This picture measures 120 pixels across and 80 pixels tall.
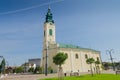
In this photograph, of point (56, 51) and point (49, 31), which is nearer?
point (56, 51)

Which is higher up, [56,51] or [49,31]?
[49,31]

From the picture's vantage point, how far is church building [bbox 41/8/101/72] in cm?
7005

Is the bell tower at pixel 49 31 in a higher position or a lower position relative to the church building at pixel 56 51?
higher

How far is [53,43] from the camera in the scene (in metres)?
73.6

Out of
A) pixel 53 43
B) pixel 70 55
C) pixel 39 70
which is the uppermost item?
pixel 53 43

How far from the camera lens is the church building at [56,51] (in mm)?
70050

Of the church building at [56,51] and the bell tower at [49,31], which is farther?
the bell tower at [49,31]

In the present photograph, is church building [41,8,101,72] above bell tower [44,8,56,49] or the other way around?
the other way around

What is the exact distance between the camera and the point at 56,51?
6875 centimetres

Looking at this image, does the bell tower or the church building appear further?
the bell tower

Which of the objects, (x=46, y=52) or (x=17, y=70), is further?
(x=17, y=70)

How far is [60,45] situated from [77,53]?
8.86 meters

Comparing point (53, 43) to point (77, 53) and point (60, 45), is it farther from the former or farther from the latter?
point (77, 53)

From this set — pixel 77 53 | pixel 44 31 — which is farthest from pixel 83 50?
pixel 44 31
